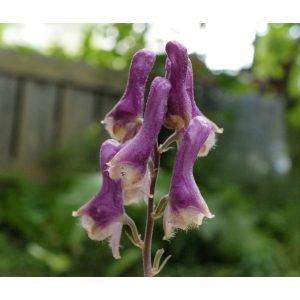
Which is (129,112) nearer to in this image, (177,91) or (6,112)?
(177,91)

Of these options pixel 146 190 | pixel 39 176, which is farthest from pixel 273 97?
pixel 146 190

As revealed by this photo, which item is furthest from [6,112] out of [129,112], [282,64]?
[129,112]

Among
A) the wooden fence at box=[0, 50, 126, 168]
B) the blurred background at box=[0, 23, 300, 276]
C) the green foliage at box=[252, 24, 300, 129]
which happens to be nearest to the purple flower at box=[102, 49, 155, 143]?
the blurred background at box=[0, 23, 300, 276]

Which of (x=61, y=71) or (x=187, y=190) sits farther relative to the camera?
(x=61, y=71)

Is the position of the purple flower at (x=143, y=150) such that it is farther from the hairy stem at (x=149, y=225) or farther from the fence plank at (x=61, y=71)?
the fence plank at (x=61, y=71)

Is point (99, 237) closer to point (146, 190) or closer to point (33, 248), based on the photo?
point (146, 190)

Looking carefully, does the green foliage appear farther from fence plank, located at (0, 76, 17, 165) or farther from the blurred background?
fence plank, located at (0, 76, 17, 165)

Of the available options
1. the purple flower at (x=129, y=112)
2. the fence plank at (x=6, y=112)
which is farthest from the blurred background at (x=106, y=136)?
the purple flower at (x=129, y=112)
